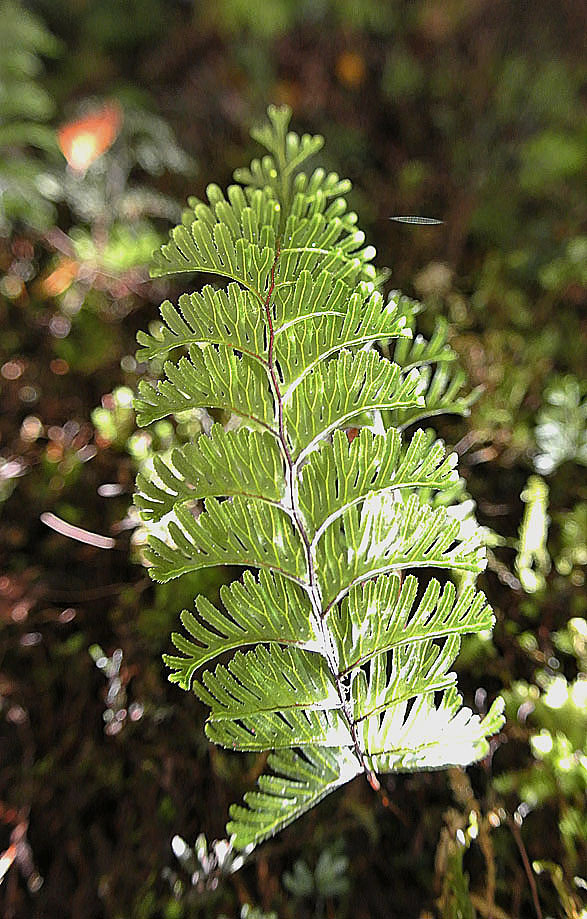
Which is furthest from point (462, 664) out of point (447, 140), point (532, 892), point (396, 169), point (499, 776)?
point (447, 140)

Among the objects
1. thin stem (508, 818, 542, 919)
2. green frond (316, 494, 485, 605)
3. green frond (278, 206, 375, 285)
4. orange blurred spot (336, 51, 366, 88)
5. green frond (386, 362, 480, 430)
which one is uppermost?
orange blurred spot (336, 51, 366, 88)

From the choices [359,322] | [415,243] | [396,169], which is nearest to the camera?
[359,322]

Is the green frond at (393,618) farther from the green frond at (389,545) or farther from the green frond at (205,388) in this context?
the green frond at (205,388)

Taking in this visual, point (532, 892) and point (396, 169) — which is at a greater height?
point (396, 169)

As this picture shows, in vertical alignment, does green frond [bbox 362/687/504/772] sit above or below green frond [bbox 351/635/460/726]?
below

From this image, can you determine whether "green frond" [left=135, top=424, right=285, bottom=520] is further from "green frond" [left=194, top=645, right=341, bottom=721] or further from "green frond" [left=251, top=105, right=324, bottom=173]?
"green frond" [left=251, top=105, right=324, bottom=173]

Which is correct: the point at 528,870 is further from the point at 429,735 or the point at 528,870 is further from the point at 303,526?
the point at 303,526

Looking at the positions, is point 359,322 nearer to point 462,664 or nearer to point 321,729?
point 321,729

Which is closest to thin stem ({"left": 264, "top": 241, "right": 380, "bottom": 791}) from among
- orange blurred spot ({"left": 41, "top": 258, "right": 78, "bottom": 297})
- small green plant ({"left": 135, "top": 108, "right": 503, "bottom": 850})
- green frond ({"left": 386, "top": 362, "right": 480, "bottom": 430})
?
small green plant ({"left": 135, "top": 108, "right": 503, "bottom": 850})
